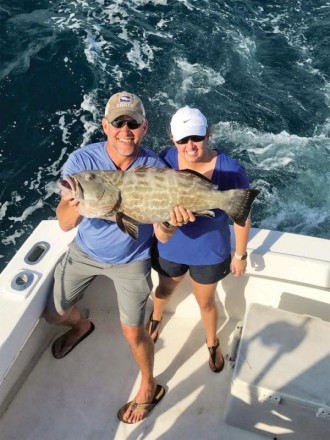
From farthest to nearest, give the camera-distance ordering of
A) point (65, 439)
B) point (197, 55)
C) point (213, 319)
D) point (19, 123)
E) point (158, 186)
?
point (197, 55) → point (19, 123) → point (213, 319) → point (65, 439) → point (158, 186)

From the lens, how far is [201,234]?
3396 millimetres

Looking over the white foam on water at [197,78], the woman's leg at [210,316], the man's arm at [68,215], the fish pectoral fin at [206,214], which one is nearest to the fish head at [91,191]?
the man's arm at [68,215]

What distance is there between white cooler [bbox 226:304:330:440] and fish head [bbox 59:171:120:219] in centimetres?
136

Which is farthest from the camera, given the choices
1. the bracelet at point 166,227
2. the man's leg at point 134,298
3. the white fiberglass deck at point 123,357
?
the white fiberglass deck at point 123,357

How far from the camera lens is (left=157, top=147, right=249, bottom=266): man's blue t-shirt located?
10.7ft

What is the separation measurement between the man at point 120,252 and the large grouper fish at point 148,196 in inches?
3.7

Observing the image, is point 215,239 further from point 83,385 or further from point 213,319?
point 83,385

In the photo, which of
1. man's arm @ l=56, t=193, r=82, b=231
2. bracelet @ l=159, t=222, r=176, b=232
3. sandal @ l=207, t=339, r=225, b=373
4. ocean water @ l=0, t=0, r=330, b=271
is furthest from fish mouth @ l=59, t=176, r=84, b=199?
ocean water @ l=0, t=0, r=330, b=271

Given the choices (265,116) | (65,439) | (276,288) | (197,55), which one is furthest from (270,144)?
(65,439)

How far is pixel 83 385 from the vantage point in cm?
406

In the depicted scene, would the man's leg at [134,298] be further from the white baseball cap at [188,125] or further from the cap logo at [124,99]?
the cap logo at [124,99]

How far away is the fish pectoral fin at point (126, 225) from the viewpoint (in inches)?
122

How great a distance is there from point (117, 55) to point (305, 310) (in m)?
7.32

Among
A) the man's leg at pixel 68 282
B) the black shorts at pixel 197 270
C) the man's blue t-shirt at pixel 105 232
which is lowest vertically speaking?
the man's leg at pixel 68 282
